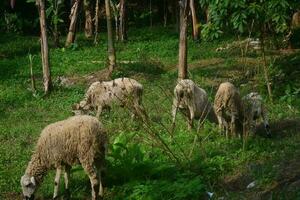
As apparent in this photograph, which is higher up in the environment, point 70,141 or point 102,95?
point 70,141

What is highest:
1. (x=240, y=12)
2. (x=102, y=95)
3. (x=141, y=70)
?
(x=240, y=12)

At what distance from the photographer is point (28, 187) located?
10.8 m

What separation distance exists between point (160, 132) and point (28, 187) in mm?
4775

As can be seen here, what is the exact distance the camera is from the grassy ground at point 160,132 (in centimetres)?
1044

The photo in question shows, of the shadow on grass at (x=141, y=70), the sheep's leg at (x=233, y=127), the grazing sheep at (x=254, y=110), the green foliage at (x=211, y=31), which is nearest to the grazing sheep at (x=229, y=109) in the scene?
the sheep's leg at (x=233, y=127)

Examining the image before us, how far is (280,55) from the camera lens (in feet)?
78.6

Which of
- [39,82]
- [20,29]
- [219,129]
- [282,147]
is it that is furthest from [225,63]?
[20,29]

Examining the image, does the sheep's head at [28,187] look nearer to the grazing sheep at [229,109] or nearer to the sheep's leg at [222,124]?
the grazing sheep at [229,109]

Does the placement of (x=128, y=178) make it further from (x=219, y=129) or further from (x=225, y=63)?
(x=225, y=63)

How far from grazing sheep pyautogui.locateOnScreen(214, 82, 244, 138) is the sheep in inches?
162

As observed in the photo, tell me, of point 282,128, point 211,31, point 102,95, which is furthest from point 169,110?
point 211,31

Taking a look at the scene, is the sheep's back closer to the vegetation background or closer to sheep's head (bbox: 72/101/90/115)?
the vegetation background

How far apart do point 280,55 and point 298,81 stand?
5.10 metres

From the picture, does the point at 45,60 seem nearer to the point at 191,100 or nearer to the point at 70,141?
the point at 191,100
